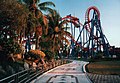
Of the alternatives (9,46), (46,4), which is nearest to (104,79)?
(9,46)

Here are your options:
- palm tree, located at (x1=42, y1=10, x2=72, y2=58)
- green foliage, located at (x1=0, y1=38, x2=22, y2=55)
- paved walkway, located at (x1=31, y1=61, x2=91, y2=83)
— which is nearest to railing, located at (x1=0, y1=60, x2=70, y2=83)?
paved walkway, located at (x1=31, y1=61, x2=91, y2=83)

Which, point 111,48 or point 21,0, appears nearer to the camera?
point 21,0

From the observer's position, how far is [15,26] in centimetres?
3309

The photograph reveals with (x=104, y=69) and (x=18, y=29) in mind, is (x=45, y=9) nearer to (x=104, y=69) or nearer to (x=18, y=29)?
(x=18, y=29)

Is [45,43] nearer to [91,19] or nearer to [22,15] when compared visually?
[22,15]

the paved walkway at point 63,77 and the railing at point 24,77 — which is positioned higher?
the railing at point 24,77

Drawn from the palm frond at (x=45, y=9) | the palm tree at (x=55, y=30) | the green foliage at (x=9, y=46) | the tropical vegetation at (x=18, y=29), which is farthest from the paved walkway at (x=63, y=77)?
the palm tree at (x=55, y=30)

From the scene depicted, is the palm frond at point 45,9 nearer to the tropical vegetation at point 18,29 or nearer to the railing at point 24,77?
the tropical vegetation at point 18,29

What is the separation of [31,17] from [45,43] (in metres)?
13.9

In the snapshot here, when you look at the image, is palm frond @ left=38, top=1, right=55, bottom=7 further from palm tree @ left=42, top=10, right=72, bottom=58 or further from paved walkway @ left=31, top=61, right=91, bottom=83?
paved walkway @ left=31, top=61, right=91, bottom=83

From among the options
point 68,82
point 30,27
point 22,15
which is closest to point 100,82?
point 68,82

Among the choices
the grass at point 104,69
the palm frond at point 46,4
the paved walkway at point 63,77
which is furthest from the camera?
the palm frond at point 46,4

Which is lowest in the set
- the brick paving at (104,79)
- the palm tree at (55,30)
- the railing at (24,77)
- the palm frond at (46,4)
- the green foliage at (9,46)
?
the brick paving at (104,79)

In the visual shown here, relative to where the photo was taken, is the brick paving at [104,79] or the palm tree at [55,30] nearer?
the brick paving at [104,79]
